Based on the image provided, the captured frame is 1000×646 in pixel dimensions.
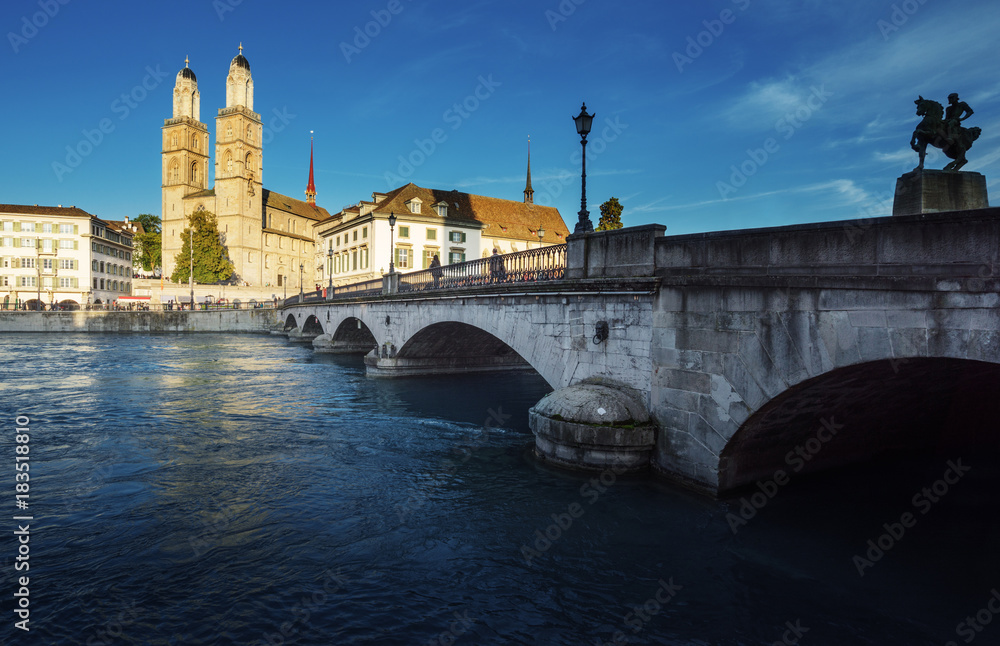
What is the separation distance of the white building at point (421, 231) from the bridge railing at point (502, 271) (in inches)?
1093

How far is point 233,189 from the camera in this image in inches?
3438

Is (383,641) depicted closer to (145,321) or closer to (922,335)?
(922,335)

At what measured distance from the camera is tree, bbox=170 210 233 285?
80.0m

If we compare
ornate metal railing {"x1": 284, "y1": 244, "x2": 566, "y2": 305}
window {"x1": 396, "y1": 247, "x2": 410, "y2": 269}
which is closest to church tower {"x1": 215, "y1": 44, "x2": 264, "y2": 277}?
window {"x1": 396, "y1": 247, "x2": 410, "y2": 269}

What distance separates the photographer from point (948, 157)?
8195 millimetres

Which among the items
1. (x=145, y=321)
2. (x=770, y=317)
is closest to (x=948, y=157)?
(x=770, y=317)

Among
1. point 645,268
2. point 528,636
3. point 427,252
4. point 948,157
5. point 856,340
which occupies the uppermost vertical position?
point 427,252

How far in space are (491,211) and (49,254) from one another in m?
61.8

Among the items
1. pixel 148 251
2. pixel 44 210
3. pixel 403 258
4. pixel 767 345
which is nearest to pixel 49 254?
pixel 44 210

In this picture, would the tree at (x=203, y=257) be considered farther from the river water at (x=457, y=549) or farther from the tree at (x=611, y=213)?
the river water at (x=457, y=549)

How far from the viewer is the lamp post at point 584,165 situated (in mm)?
12453

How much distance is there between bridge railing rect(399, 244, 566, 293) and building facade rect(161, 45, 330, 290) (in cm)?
7334

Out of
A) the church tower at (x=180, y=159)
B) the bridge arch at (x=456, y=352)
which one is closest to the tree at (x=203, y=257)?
the church tower at (x=180, y=159)

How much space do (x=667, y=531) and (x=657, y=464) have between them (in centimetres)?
198
